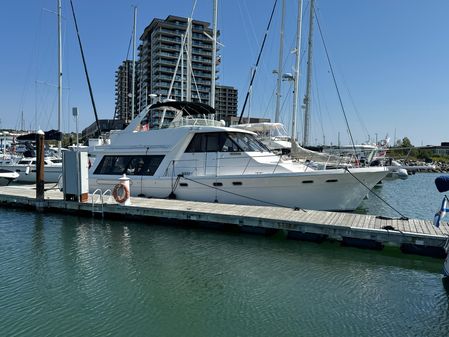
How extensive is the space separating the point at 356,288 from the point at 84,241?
6935 mm

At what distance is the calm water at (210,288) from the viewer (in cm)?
563

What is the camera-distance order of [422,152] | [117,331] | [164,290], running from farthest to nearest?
[422,152], [164,290], [117,331]

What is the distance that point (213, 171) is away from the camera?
13.3 meters

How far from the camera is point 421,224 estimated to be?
989 cm

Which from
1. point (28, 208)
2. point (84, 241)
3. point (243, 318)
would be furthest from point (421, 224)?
point (28, 208)

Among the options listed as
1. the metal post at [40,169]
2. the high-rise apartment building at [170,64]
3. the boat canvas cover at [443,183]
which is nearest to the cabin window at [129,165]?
the metal post at [40,169]

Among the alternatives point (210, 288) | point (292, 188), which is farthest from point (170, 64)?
point (210, 288)

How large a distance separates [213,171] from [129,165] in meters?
3.70

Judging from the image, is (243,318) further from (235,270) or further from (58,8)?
(58,8)

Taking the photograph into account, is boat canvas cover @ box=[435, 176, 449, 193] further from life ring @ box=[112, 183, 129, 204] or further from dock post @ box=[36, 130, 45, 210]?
dock post @ box=[36, 130, 45, 210]

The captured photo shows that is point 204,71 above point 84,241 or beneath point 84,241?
above

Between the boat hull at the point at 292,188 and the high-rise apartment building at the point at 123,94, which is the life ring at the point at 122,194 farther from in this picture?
the high-rise apartment building at the point at 123,94

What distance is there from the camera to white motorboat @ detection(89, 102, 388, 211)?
1227cm

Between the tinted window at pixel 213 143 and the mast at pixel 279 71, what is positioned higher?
the mast at pixel 279 71
